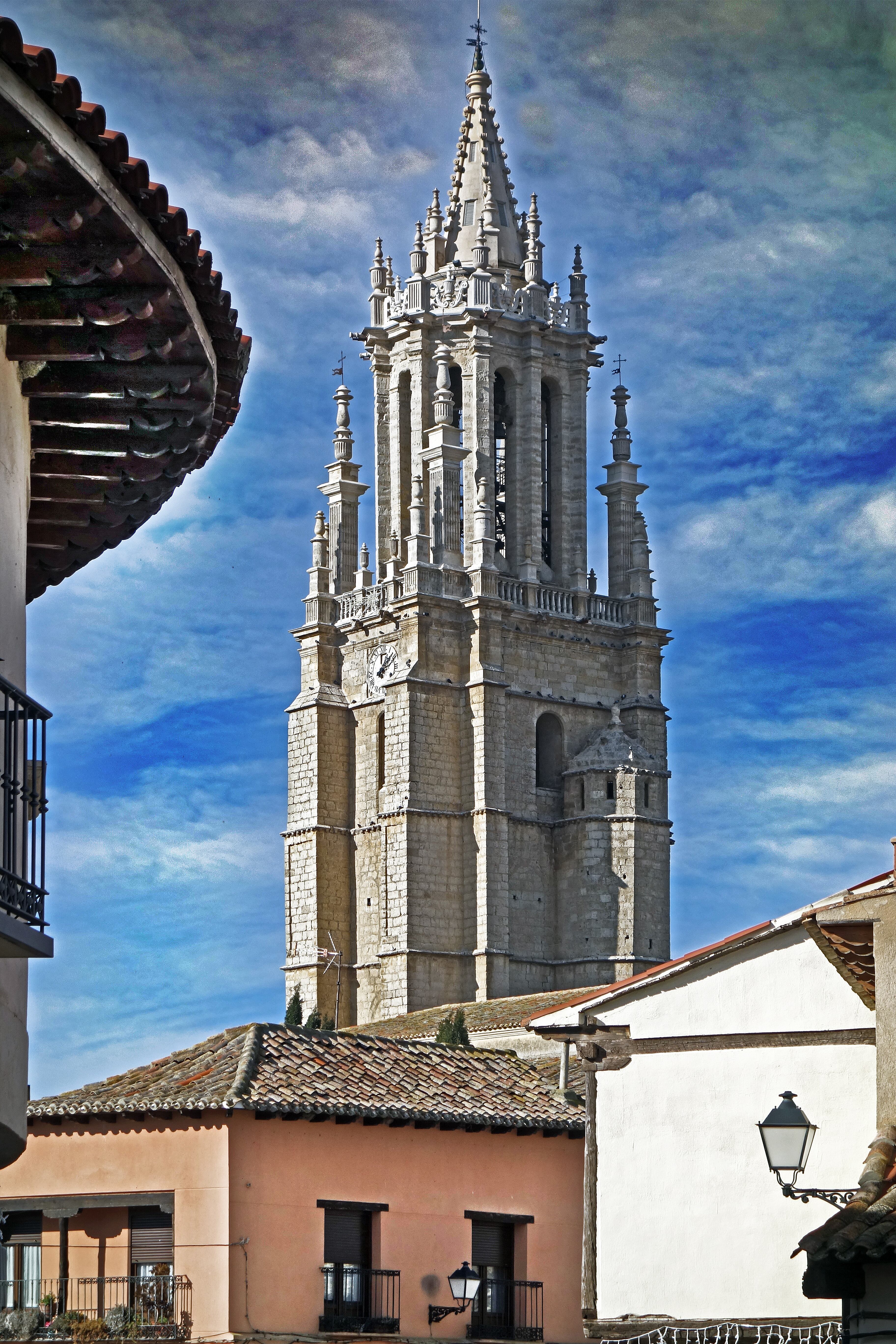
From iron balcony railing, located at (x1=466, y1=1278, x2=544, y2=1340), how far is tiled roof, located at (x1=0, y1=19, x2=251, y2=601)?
57.7 ft

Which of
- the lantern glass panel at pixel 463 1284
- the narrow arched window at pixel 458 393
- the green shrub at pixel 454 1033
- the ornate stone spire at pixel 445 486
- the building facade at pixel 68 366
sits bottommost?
the lantern glass panel at pixel 463 1284

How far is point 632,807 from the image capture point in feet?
259

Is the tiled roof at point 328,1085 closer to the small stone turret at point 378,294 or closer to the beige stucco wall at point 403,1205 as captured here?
the beige stucco wall at point 403,1205

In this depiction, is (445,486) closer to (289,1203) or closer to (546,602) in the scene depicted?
(546,602)

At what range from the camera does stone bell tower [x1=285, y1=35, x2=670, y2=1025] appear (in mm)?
77688

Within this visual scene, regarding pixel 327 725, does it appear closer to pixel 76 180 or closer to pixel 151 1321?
pixel 151 1321

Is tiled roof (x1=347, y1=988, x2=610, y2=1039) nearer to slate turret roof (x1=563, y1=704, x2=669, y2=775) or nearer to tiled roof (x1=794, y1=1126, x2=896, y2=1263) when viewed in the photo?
slate turret roof (x1=563, y1=704, x2=669, y2=775)

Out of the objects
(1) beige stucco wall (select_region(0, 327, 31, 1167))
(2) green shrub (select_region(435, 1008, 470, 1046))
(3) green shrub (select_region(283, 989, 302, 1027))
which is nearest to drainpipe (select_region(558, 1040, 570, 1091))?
(2) green shrub (select_region(435, 1008, 470, 1046))

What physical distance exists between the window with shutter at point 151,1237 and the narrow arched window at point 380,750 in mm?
55374

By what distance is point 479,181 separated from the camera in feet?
287

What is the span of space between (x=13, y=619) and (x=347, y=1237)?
17.4m

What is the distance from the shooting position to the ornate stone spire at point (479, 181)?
87.1 meters

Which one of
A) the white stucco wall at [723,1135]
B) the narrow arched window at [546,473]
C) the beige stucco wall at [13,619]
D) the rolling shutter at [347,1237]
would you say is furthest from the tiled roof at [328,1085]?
→ the narrow arched window at [546,473]

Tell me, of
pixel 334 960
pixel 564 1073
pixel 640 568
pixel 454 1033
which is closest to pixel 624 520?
pixel 640 568
